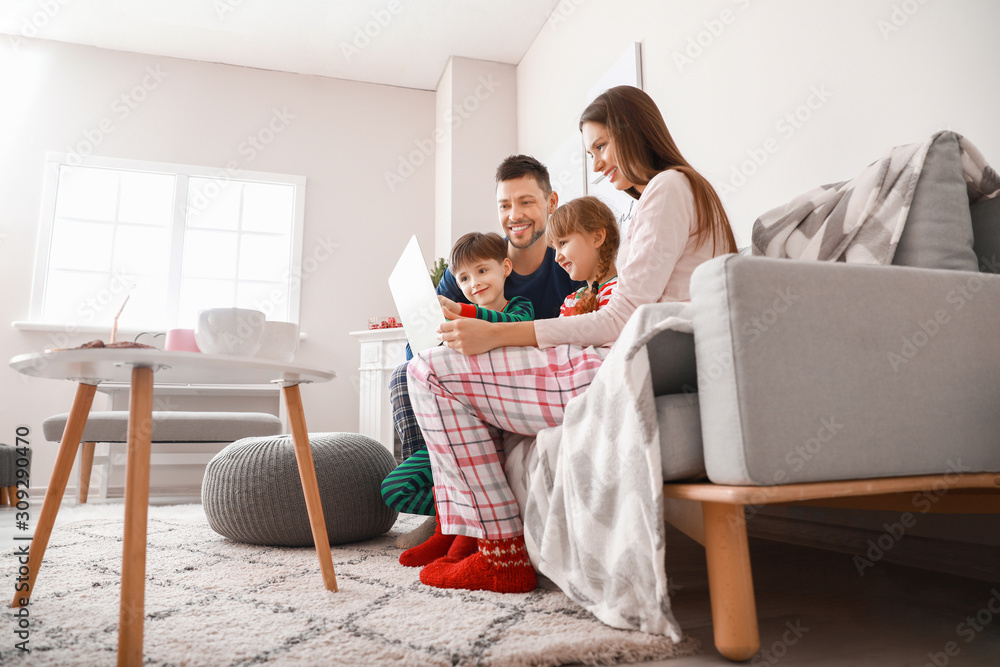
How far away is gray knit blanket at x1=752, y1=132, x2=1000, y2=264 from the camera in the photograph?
1.10m

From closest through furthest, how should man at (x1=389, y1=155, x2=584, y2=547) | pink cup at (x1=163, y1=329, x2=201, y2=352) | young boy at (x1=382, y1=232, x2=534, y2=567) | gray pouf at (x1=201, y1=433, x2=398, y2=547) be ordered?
pink cup at (x1=163, y1=329, x2=201, y2=352) < young boy at (x1=382, y1=232, x2=534, y2=567) < gray pouf at (x1=201, y1=433, x2=398, y2=547) < man at (x1=389, y1=155, x2=584, y2=547)

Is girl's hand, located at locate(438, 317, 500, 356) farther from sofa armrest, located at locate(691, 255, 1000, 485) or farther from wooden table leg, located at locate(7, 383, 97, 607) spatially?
wooden table leg, located at locate(7, 383, 97, 607)

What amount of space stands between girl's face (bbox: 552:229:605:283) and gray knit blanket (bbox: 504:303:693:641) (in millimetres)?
576

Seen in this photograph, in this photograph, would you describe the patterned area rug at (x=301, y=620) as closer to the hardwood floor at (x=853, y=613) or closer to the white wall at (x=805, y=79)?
the hardwood floor at (x=853, y=613)

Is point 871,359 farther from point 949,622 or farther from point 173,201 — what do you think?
point 173,201

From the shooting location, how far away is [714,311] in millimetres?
856

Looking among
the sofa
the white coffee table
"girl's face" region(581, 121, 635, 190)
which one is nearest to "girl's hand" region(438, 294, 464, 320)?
the white coffee table

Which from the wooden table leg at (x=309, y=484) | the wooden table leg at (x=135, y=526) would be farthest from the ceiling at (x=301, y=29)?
the wooden table leg at (x=135, y=526)

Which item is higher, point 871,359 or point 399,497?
point 871,359

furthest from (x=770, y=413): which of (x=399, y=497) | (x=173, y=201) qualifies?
(x=173, y=201)

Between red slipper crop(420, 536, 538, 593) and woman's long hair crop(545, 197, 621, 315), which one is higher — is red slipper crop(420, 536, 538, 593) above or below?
below

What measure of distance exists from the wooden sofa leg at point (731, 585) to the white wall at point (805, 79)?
104 centimetres

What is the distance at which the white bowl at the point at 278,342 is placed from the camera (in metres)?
1.05

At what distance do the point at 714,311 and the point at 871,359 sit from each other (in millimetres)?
242
